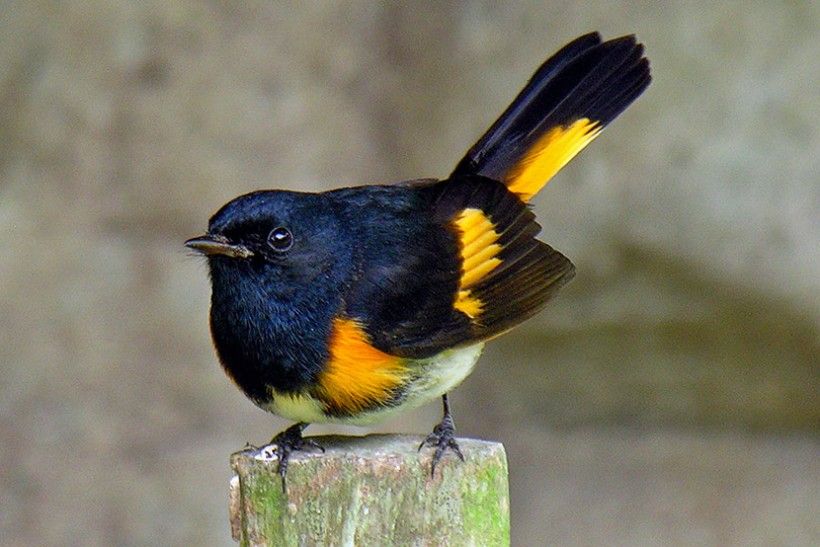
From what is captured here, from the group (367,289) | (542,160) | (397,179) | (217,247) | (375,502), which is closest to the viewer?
(375,502)

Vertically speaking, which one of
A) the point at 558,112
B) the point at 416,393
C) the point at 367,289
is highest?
the point at 558,112

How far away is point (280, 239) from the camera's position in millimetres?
3041

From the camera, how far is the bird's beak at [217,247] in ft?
9.67

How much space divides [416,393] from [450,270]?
0.30 metres

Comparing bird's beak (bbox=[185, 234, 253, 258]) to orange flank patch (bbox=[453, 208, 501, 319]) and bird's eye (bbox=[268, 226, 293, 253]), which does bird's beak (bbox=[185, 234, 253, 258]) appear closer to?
bird's eye (bbox=[268, 226, 293, 253])

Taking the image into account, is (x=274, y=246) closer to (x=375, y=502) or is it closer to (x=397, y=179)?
(x=375, y=502)

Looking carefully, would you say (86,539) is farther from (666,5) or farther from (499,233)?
(666,5)

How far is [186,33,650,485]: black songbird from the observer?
3.02m

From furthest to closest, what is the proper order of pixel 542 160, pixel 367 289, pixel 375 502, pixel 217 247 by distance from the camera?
pixel 542 160 < pixel 367 289 < pixel 217 247 < pixel 375 502

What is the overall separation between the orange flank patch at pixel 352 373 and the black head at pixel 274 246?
128 millimetres

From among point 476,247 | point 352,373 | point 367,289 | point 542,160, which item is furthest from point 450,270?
point 542,160

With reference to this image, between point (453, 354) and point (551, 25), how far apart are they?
199cm

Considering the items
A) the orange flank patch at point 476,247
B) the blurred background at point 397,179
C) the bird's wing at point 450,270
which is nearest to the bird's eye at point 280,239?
the bird's wing at point 450,270

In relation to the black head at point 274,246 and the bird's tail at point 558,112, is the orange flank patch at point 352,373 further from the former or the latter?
the bird's tail at point 558,112
